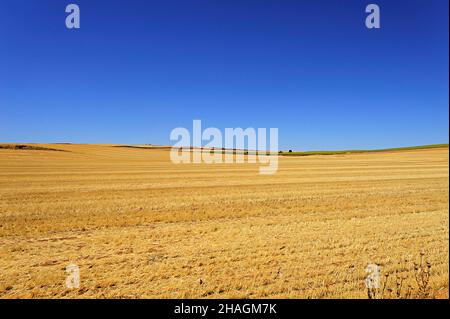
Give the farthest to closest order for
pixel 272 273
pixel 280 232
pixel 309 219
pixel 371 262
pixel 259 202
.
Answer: pixel 259 202 < pixel 309 219 < pixel 280 232 < pixel 371 262 < pixel 272 273

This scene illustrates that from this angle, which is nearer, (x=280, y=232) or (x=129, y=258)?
(x=129, y=258)

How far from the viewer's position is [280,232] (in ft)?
29.0

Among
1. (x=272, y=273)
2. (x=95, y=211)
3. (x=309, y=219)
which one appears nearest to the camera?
(x=272, y=273)

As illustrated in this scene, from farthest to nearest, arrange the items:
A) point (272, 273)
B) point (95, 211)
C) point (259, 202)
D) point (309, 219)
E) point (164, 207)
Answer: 1. point (259, 202)
2. point (164, 207)
3. point (95, 211)
4. point (309, 219)
5. point (272, 273)

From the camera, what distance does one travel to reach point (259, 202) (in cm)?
1363

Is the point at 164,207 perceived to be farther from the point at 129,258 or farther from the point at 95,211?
the point at 129,258

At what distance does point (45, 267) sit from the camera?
6.32 m

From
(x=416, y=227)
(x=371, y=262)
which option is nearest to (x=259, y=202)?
(x=416, y=227)

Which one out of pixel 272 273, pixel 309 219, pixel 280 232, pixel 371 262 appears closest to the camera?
pixel 272 273
